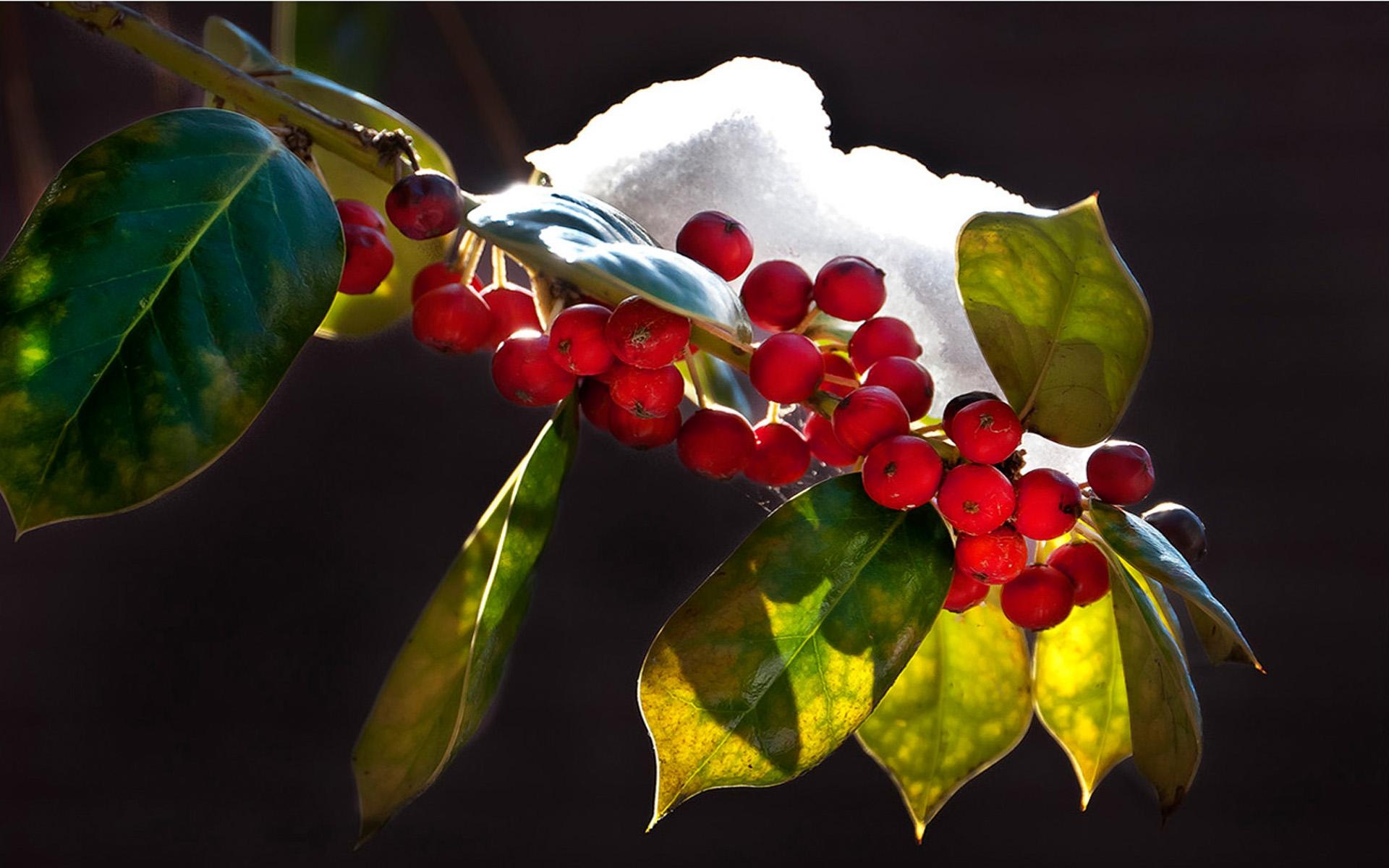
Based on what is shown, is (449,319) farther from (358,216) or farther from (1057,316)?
(1057,316)

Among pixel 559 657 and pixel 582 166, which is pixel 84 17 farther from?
pixel 559 657

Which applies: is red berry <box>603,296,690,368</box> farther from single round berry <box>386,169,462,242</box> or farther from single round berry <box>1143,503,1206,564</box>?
single round berry <box>1143,503,1206,564</box>

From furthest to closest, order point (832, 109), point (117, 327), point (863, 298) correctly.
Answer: point (832, 109)
point (863, 298)
point (117, 327)

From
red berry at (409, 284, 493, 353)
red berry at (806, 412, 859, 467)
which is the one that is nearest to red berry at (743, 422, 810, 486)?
red berry at (806, 412, 859, 467)

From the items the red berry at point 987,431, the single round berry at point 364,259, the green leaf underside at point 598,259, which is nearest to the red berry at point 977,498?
the red berry at point 987,431

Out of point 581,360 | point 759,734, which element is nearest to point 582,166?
point 581,360

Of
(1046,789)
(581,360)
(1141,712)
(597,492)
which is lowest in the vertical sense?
(1046,789)
